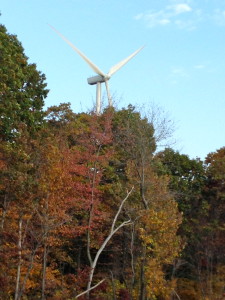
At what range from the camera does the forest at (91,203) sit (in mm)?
20594

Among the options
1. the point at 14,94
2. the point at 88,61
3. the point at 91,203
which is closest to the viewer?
the point at 14,94

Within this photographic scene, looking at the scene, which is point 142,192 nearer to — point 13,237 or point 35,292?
point 13,237

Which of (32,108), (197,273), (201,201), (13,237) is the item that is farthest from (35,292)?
(201,201)

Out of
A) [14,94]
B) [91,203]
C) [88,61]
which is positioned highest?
[88,61]

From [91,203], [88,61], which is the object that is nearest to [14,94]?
[91,203]

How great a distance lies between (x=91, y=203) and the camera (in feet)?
83.3

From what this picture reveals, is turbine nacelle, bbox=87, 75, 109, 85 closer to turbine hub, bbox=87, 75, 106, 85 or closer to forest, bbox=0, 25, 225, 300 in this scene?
turbine hub, bbox=87, 75, 106, 85

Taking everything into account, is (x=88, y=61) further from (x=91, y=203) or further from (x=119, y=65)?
(x=91, y=203)

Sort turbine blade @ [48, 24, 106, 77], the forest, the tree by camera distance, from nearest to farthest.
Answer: the tree < the forest < turbine blade @ [48, 24, 106, 77]

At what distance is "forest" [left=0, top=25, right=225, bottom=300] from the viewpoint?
67.6 feet

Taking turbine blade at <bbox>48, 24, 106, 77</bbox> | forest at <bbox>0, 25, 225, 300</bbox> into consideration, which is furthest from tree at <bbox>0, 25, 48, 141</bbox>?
turbine blade at <bbox>48, 24, 106, 77</bbox>

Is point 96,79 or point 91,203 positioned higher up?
point 96,79

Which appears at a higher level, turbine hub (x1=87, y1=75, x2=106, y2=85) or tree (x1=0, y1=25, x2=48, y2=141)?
turbine hub (x1=87, y1=75, x2=106, y2=85)

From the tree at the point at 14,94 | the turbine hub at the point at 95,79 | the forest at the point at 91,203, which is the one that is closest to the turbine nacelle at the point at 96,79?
the turbine hub at the point at 95,79
